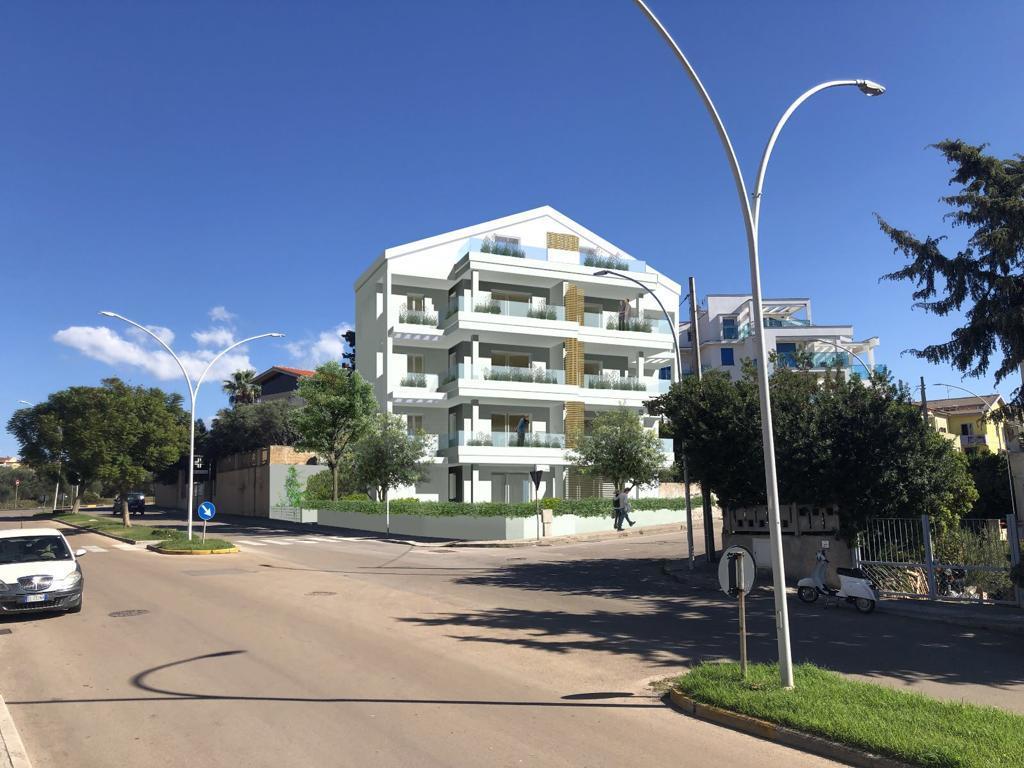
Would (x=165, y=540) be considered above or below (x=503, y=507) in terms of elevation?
below

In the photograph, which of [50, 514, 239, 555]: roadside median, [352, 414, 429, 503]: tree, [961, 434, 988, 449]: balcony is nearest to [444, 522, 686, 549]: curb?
[352, 414, 429, 503]: tree

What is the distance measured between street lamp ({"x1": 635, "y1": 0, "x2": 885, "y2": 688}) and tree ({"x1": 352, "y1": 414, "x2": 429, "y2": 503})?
28900 mm

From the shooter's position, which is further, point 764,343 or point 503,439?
point 503,439

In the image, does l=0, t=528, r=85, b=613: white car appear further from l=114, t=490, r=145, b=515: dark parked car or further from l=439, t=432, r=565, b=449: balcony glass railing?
l=114, t=490, r=145, b=515: dark parked car

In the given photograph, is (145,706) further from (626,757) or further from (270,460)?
(270,460)

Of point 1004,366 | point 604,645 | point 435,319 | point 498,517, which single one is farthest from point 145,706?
point 435,319

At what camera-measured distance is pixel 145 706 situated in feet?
23.6

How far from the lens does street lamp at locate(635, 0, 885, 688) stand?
7305mm

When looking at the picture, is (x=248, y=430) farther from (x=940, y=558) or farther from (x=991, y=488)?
(x=940, y=558)

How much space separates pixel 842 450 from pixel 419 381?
2764 cm

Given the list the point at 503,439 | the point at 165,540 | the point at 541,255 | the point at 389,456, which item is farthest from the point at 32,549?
the point at 541,255

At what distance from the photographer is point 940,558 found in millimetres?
14867

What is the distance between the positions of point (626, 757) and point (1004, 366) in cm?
1480

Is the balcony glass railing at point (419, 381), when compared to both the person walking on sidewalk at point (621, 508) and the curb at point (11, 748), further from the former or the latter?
the curb at point (11, 748)
